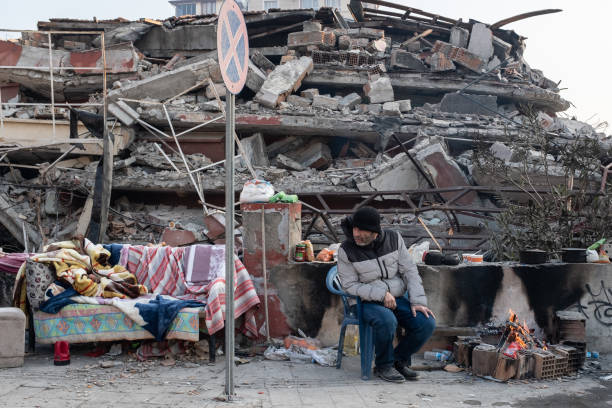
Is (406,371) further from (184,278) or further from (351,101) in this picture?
(351,101)

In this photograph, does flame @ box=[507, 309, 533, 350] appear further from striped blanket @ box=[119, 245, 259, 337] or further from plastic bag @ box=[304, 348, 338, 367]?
striped blanket @ box=[119, 245, 259, 337]

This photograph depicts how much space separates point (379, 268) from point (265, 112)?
10.6m

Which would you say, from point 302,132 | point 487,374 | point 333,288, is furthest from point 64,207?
point 487,374

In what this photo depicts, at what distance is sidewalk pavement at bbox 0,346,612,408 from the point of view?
4.17m

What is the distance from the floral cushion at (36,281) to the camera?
17.8 feet

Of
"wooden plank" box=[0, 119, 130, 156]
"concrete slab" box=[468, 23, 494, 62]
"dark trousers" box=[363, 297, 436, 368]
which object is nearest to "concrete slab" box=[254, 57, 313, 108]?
"wooden plank" box=[0, 119, 130, 156]

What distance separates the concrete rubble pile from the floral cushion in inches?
250

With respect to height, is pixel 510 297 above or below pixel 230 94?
below

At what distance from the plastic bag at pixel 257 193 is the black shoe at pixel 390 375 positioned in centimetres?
210

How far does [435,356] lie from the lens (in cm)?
547

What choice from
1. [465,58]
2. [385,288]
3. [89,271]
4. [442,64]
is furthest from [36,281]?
[465,58]

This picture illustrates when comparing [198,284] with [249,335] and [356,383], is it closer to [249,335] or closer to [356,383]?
[249,335]

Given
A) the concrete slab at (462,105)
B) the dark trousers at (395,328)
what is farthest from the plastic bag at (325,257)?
the concrete slab at (462,105)

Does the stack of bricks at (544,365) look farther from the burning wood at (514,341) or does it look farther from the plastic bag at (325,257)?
the plastic bag at (325,257)
